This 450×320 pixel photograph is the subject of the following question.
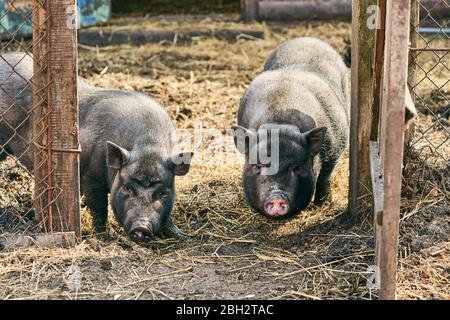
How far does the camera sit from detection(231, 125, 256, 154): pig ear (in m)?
5.73

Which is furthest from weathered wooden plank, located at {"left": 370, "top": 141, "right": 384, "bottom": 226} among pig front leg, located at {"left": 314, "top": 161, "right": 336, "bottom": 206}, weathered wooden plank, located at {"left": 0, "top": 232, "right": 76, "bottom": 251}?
weathered wooden plank, located at {"left": 0, "top": 232, "right": 76, "bottom": 251}

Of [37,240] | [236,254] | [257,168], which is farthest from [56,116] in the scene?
[257,168]

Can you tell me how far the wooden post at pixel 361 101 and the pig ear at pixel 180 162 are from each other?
1.07 m

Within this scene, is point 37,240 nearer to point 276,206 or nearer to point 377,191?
point 276,206

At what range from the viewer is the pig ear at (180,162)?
5547mm

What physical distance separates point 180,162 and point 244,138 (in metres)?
0.50

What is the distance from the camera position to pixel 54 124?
4.89 m

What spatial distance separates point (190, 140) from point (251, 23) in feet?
15.3

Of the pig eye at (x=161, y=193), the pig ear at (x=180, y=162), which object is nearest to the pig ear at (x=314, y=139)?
the pig ear at (x=180, y=162)

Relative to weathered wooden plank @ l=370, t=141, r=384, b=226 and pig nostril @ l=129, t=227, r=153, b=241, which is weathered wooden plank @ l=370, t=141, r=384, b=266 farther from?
pig nostril @ l=129, t=227, r=153, b=241

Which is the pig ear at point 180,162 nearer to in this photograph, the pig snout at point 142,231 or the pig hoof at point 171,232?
the pig hoof at point 171,232

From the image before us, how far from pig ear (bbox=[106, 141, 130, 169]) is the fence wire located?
495mm

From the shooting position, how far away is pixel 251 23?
468 inches

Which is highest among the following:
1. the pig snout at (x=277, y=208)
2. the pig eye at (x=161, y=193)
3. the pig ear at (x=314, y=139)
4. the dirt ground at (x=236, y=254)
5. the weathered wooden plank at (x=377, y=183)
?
the pig ear at (x=314, y=139)
